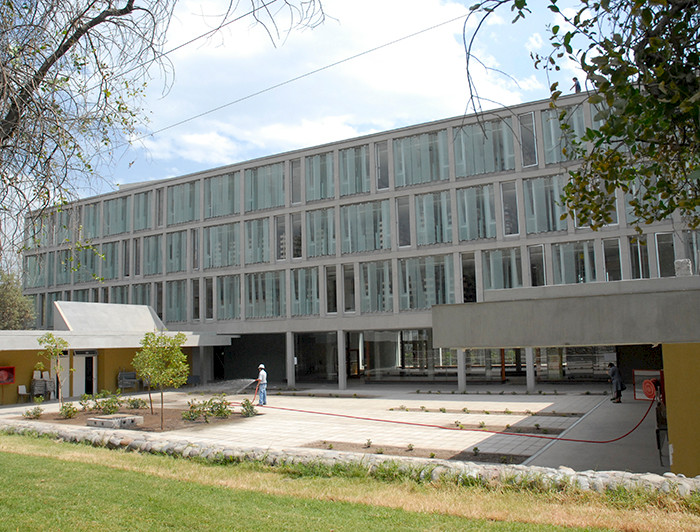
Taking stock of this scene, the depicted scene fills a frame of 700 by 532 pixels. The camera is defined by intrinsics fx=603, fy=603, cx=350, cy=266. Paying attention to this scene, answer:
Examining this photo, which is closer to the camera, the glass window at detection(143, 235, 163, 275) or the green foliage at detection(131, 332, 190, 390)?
the green foliage at detection(131, 332, 190, 390)

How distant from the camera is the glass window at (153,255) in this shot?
136 feet

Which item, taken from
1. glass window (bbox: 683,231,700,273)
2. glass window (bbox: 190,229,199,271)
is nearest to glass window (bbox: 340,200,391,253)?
glass window (bbox: 190,229,199,271)

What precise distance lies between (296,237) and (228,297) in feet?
20.1

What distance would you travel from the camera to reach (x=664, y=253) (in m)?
27.9

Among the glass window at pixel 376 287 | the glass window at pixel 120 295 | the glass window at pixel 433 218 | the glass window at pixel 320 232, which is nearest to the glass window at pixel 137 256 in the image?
the glass window at pixel 120 295

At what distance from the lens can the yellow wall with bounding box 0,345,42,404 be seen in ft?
89.9

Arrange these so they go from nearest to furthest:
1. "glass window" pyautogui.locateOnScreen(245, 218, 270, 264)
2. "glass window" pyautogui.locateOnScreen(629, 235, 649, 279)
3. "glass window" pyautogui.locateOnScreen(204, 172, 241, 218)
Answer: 1. "glass window" pyautogui.locateOnScreen(629, 235, 649, 279)
2. "glass window" pyautogui.locateOnScreen(245, 218, 270, 264)
3. "glass window" pyautogui.locateOnScreen(204, 172, 241, 218)

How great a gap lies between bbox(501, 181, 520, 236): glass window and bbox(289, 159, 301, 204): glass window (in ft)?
41.0

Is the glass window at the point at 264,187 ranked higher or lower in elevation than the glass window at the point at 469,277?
higher

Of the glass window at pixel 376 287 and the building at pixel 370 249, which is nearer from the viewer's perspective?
the building at pixel 370 249

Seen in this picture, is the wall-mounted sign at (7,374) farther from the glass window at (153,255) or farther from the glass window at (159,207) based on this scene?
the glass window at (159,207)

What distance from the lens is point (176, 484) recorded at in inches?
386

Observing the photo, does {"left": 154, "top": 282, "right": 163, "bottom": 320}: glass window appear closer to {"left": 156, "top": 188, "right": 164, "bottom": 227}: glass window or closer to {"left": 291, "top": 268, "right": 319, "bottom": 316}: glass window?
{"left": 156, "top": 188, "right": 164, "bottom": 227}: glass window

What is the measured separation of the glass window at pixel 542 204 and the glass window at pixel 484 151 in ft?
5.18
